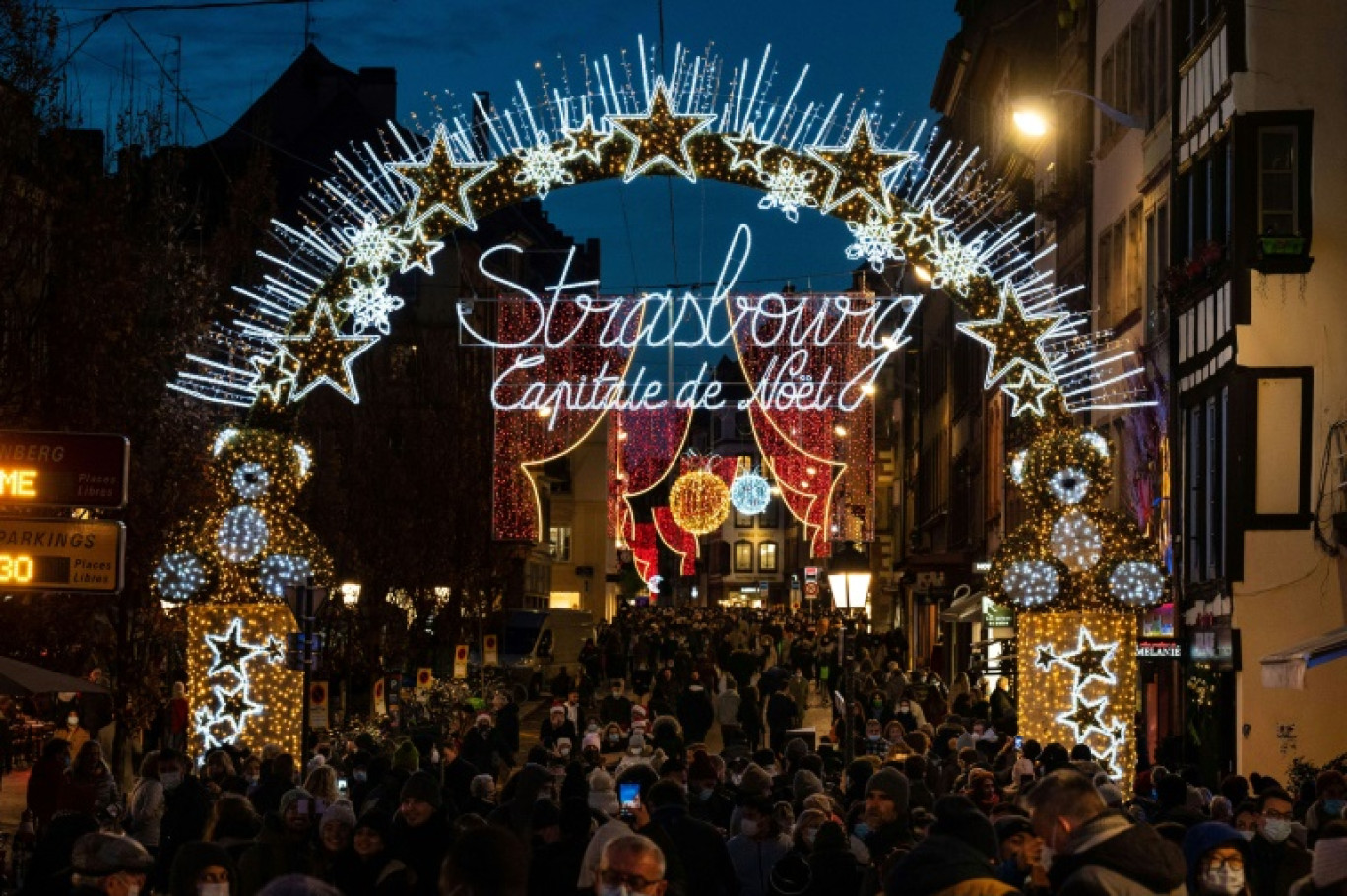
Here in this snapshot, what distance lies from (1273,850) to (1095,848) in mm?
5672

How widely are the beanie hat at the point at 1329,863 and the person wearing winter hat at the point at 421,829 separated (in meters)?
4.47

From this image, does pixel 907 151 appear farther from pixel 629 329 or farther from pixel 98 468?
pixel 98 468

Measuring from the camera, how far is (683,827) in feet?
40.0

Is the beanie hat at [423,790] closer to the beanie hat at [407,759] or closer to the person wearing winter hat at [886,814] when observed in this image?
the person wearing winter hat at [886,814]

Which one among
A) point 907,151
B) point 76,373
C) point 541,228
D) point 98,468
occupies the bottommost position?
point 98,468

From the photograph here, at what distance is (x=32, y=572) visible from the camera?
45.4 ft

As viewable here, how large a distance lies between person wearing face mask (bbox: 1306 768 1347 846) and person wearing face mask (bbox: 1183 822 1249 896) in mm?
4139

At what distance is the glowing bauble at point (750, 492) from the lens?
260ft

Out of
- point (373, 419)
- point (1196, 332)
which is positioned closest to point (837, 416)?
point (373, 419)

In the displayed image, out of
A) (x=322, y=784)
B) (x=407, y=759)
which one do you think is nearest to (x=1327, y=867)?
(x=322, y=784)

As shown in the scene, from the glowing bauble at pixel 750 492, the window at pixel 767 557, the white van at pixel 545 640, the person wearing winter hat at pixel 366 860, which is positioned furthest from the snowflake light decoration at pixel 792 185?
the window at pixel 767 557

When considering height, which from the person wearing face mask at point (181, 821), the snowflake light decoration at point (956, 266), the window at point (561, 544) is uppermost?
the snowflake light decoration at point (956, 266)

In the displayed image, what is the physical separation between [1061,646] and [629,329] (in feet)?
36.8

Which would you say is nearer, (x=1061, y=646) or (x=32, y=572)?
(x=32, y=572)
